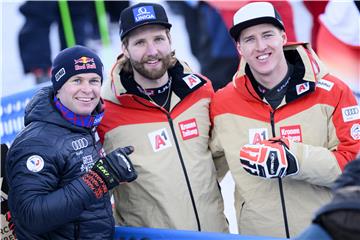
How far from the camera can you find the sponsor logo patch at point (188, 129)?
10.8ft

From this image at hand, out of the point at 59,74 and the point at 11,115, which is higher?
the point at 11,115

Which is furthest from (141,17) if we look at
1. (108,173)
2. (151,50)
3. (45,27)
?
(45,27)

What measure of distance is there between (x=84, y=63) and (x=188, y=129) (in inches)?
30.0

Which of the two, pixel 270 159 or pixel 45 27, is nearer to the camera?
pixel 270 159

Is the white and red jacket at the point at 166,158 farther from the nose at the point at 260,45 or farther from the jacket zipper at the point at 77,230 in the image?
the jacket zipper at the point at 77,230

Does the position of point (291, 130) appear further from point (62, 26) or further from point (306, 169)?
point (62, 26)

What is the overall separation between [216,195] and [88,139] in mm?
884

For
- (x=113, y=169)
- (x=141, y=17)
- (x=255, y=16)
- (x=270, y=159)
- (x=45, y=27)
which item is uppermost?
(x=45, y=27)

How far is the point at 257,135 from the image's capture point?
124 inches

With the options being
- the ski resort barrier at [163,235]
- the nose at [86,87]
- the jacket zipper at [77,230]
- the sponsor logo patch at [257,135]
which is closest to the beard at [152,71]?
the nose at [86,87]

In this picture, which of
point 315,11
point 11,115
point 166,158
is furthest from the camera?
point 315,11

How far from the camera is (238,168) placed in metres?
3.20

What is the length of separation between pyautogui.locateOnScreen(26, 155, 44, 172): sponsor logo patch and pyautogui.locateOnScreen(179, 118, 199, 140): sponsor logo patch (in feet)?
3.09

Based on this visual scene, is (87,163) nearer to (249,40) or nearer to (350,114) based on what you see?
(249,40)
